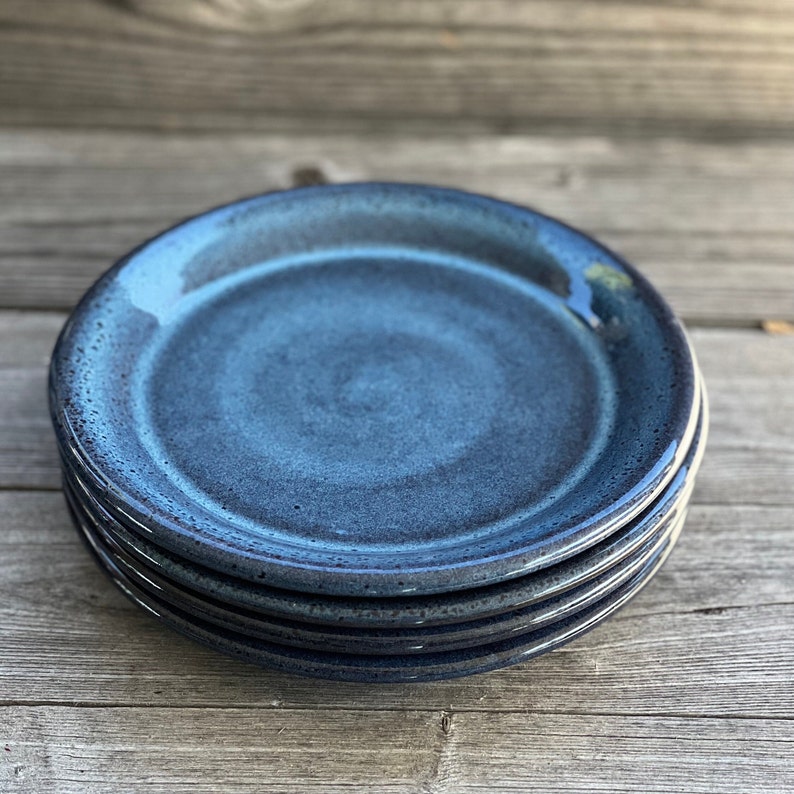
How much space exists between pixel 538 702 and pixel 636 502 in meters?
0.22

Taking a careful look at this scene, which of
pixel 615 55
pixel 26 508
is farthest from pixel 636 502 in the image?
pixel 615 55

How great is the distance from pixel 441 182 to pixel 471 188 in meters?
0.06

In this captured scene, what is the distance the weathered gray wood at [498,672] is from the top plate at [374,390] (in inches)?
5.7

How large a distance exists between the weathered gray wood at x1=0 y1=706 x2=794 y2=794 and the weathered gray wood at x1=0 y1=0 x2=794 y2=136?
1.57 metres

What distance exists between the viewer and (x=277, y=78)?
221 centimetres

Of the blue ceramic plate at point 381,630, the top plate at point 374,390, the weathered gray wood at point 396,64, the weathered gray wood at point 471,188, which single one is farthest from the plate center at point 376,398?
the weathered gray wood at point 396,64

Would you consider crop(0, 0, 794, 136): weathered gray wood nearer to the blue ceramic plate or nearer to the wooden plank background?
the wooden plank background

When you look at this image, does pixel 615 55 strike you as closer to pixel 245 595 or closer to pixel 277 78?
pixel 277 78

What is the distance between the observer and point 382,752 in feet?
2.90

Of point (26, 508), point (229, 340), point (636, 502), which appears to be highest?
point (636, 502)

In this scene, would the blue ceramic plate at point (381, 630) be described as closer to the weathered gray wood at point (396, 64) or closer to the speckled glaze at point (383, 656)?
the speckled glaze at point (383, 656)

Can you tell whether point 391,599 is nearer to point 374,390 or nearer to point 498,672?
point 498,672

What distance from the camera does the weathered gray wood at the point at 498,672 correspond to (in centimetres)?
93

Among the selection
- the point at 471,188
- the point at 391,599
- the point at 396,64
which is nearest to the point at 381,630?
the point at 391,599
